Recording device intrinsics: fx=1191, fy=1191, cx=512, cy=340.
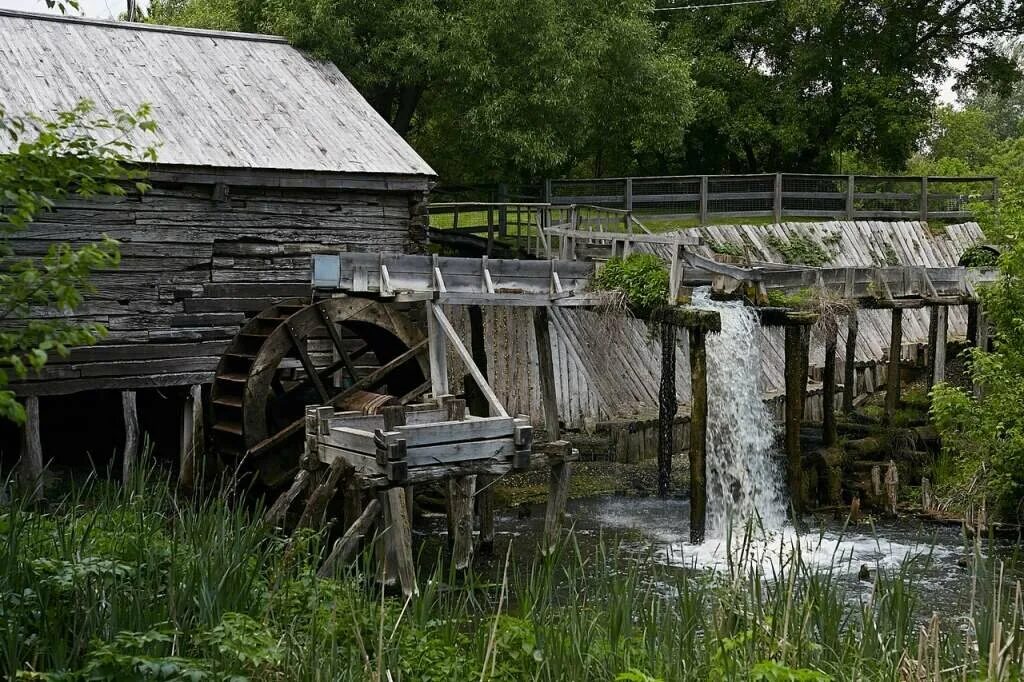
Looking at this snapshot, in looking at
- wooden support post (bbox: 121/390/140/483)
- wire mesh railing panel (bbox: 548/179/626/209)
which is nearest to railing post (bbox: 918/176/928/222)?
wire mesh railing panel (bbox: 548/179/626/209)

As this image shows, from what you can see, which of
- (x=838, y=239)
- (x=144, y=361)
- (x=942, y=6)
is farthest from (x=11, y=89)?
(x=942, y=6)

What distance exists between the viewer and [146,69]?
53.4ft

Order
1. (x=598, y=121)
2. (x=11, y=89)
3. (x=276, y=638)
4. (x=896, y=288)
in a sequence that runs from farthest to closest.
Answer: (x=598, y=121) < (x=896, y=288) < (x=11, y=89) < (x=276, y=638)

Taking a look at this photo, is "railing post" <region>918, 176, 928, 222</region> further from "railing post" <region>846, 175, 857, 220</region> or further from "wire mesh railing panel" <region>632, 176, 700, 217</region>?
"wire mesh railing panel" <region>632, 176, 700, 217</region>

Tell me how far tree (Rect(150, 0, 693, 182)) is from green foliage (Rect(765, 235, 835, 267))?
9.59 ft

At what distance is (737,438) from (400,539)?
17.8ft

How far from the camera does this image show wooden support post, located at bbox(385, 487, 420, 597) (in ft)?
35.7

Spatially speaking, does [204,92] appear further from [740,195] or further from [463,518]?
[740,195]

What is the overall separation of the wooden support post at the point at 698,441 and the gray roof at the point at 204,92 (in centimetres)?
493

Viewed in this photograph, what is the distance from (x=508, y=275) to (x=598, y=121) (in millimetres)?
9896

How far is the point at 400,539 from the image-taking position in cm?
1091

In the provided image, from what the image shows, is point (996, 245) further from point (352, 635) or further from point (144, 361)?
point (352, 635)

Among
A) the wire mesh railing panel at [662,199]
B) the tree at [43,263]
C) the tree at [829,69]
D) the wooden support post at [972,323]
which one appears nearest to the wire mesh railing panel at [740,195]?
the wire mesh railing panel at [662,199]

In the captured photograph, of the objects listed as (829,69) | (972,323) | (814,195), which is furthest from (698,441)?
(829,69)
